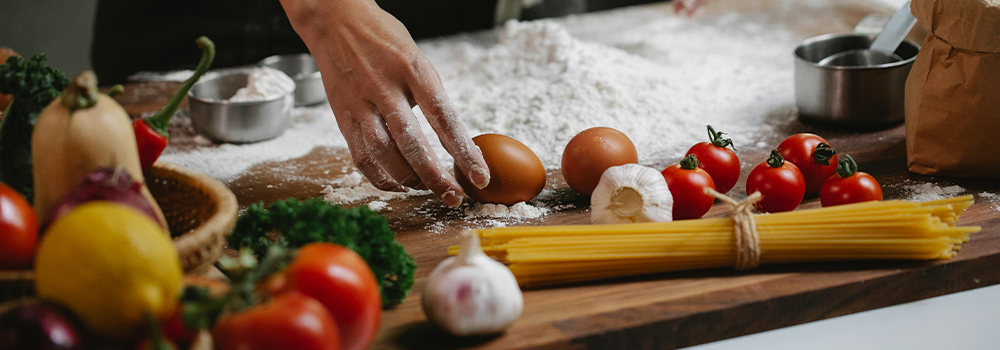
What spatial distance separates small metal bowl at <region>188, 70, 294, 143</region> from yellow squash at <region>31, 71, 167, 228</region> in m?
0.93

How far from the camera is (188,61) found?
8.12 ft

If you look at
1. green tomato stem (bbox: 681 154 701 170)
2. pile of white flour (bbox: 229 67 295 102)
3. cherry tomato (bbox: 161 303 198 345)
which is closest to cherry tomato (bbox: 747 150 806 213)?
green tomato stem (bbox: 681 154 701 170)

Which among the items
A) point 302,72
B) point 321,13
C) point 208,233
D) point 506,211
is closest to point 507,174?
point 506,211

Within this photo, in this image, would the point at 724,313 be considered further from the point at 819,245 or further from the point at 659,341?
the point at 819,245

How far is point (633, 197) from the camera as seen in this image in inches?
48.9

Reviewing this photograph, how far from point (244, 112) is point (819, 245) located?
136 cm

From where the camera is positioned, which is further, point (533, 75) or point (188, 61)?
point (188, 61)

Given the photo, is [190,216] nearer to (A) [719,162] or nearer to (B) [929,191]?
(A) [719,162]

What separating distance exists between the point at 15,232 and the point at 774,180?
114cm

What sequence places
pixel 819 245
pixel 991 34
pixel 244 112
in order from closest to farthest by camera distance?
pixel 819 245
pixel 991 34
pixel 244 112

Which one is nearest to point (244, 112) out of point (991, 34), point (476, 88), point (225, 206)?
point (476, 88)

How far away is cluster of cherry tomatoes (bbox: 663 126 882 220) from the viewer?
1.29 m

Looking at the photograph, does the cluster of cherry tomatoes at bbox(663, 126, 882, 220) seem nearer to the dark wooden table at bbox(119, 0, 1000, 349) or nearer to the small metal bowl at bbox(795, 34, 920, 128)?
the dark wooden table at bbox(119, 0, 1000, 349)

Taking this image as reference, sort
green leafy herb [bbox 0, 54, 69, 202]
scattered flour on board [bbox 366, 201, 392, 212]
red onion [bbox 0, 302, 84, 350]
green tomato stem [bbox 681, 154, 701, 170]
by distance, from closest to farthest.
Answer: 1. red onion [bbox 0, 302, 84, 350]
2. green leafy herb [bbox 0, 54, 69, 202]
3. green tomato stem [bbox 681, 154, 701, 170]
4. scattered flour on board [bbox 366, 201, 392, 212]
